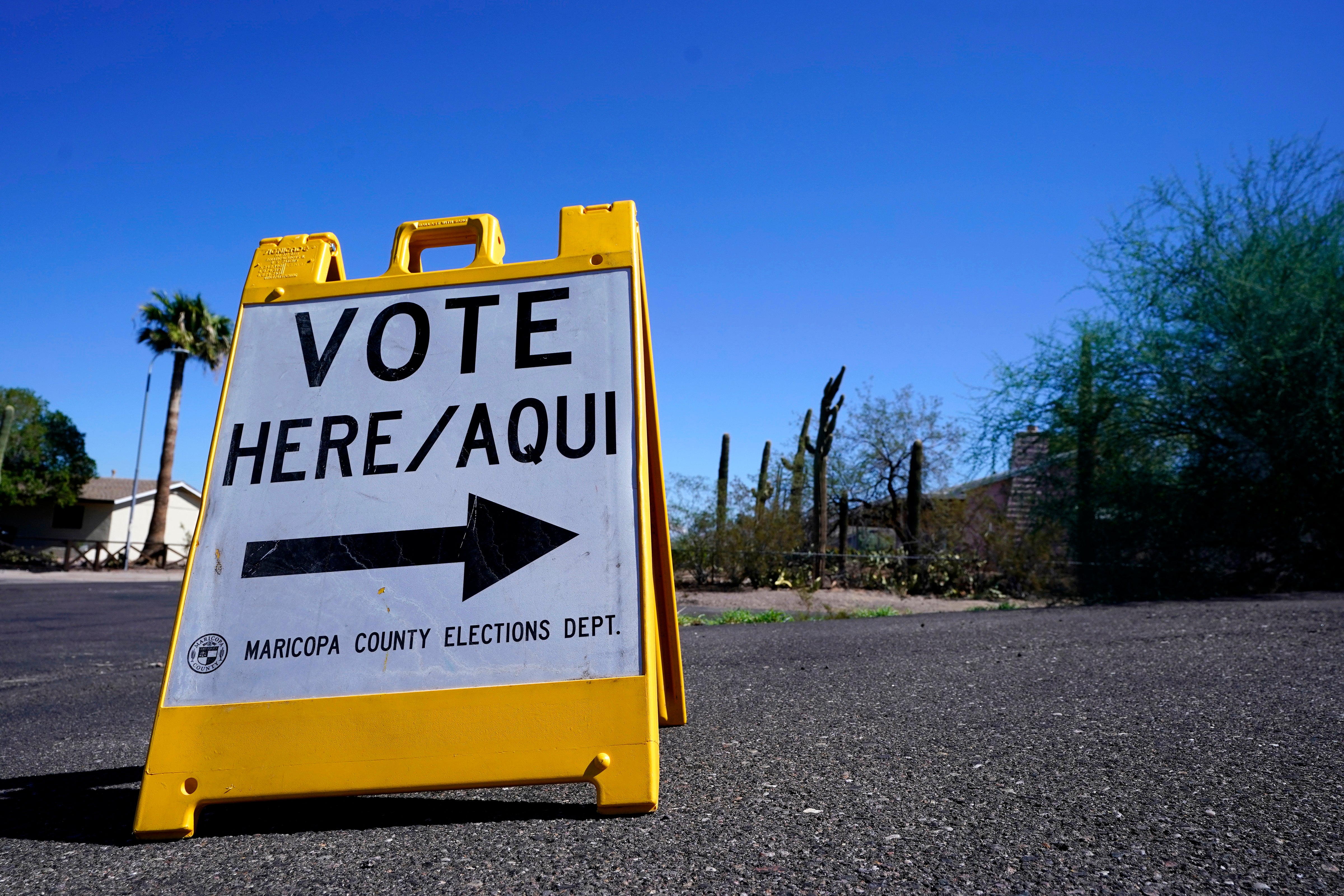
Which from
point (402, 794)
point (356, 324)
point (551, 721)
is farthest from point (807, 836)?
point (356, 324)

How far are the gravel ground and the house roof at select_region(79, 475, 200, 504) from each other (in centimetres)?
3999

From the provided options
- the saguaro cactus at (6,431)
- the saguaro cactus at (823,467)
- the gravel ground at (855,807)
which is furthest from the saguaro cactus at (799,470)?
the saguaro cactus at (6,431)

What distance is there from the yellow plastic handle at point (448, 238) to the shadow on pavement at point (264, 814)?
1.77 metres

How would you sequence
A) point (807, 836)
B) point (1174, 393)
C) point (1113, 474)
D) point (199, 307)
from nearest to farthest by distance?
point (807, 836) → point (1174, 393) → point (1113, 474) → point (199, 307)

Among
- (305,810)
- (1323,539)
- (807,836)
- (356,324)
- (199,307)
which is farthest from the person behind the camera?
(199,307)

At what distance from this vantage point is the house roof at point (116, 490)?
4303 cm

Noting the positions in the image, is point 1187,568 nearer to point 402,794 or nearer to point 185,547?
point 402,794

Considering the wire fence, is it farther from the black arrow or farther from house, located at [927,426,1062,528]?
the black arrow

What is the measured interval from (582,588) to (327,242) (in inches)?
63.8

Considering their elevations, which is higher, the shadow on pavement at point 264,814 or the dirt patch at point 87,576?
the dirt patch at point 87,576

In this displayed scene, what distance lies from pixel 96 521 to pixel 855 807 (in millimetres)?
50950

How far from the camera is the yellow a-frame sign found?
238 centimetres

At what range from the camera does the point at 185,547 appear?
3738 cm

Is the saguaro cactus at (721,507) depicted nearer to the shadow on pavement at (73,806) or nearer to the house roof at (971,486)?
the house roof at (971,486)
